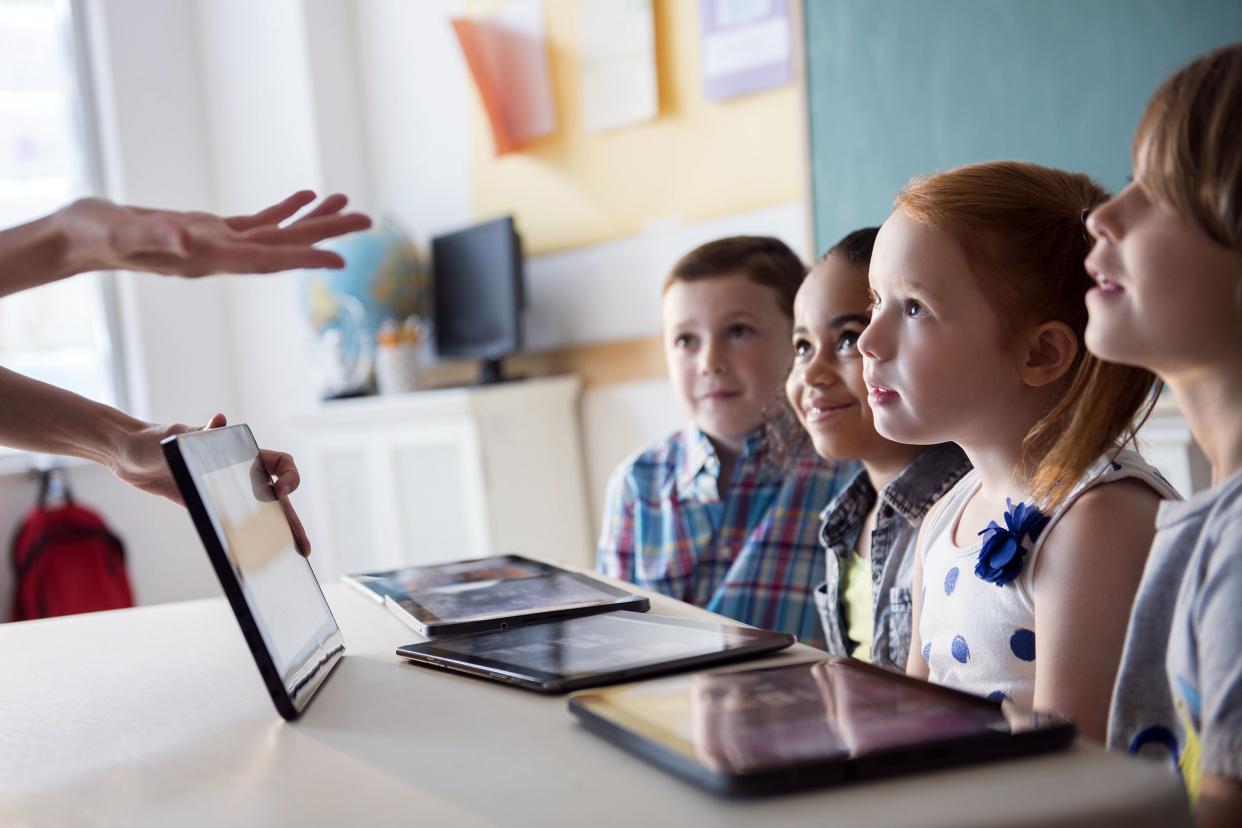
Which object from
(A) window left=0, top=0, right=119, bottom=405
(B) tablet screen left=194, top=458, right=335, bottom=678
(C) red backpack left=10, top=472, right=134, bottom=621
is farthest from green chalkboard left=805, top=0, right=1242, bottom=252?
(A) window left=0, top=0, right=119, bottom=405

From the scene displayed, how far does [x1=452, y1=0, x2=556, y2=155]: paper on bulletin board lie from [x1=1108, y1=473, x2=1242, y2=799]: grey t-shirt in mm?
2932

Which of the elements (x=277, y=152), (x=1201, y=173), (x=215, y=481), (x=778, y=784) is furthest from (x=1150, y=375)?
(x=277, y=152)

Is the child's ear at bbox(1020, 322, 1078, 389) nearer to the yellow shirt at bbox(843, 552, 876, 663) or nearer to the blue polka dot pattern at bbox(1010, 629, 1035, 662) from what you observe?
the blue polka dot pattern at bbox(1010, 629, 1035, 662)

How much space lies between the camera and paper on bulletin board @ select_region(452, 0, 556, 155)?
343 centimetres

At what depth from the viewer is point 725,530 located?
1691 millimetres

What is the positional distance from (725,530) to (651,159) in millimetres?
1648

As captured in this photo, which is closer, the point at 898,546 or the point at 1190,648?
the point at 1190,648

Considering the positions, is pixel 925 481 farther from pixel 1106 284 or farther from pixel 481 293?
pixel 481 293

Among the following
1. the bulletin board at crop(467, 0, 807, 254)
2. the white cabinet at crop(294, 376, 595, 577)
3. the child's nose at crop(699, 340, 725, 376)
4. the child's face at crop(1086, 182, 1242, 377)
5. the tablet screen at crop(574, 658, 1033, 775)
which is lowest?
the white cabinet at crop(294, 376, 595, 577)

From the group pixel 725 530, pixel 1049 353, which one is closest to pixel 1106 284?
pixel 1049 353

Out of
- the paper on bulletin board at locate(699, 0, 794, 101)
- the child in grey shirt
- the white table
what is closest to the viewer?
the white table

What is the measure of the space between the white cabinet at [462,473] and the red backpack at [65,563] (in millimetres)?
928

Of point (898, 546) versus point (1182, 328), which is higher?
point (1182, 328)

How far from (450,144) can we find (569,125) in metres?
0.59
